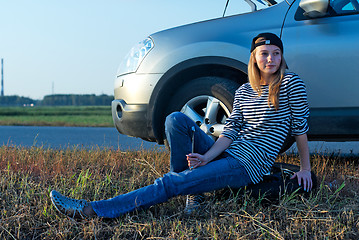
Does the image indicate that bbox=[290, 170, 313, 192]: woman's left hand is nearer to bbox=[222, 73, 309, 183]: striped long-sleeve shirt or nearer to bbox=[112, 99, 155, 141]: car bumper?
bbox=[222, 73, 309, 183]: striped long-sleeve shirt

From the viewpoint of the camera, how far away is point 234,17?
348cm

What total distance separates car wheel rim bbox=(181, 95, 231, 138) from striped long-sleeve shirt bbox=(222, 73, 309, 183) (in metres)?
0.81

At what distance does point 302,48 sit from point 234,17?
0.68 metres

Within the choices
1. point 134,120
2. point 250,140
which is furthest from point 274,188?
point 134,120

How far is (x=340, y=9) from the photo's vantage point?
10.7ft

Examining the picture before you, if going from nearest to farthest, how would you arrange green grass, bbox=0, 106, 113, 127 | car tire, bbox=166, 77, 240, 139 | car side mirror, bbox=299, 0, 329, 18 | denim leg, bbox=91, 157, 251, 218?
1. denim leg, bbox=91, 157, 251, 218
2. car side mirror, bbox=299, 0, 329, 18
3. car tire, bbox=166, 77, 240, 139
4. green grass, bbox=0, 106, 113, 127

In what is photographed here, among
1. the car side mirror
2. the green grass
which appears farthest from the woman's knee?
the green grass

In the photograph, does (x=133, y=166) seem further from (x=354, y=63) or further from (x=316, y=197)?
(x=354, y=63)

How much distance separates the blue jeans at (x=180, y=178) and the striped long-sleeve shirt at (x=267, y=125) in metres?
0.09

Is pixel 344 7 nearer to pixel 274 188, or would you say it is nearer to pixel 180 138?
pixel 274 188

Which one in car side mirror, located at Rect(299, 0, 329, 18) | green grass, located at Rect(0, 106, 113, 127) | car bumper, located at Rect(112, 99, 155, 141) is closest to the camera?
car side mirror, located at Rect(299, 0, 329, 18)

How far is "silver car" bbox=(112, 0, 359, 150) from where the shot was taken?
3156 millimetres

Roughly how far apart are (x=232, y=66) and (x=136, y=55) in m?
0.97

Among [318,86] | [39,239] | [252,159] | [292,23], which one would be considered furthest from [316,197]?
[39,239]
